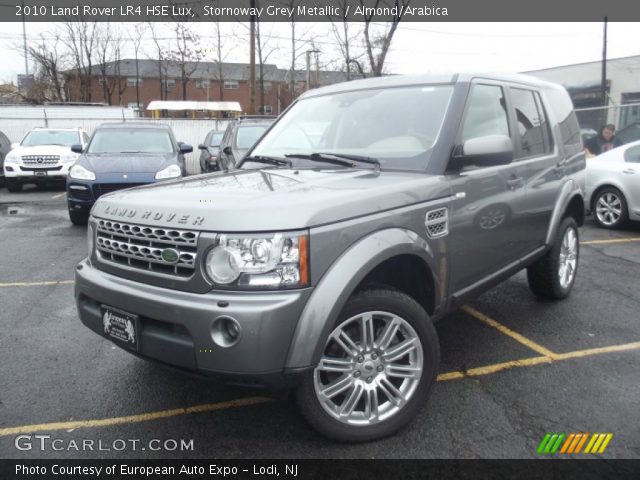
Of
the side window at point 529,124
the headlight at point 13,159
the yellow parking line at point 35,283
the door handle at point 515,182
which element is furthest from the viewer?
the headlight at point 13,159

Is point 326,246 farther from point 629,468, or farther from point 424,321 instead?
point 629,468

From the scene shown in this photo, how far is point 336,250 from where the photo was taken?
8.04 feet

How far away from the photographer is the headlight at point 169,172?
8352 millimetres

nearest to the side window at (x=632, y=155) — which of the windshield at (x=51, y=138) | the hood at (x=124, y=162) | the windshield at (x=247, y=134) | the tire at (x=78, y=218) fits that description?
the windshield at (x=247, y=134)

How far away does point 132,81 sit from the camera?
7031cm

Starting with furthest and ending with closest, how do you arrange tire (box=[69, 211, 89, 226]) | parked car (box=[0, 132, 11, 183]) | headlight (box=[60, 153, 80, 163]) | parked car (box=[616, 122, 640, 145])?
parked car (box=[0, 132, 11, 183])
headlight (box=[60, 153, 80, 163])
parked car (box=[616, 122, 640, 145])
tire (box=[69, 211, 89, 226])

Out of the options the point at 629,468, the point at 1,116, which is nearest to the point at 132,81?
the point at 1,116

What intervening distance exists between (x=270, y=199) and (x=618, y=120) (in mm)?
16479

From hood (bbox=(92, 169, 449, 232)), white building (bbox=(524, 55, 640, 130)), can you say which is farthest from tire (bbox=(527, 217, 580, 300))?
white building (bbox=(524, 55, 640, 130))

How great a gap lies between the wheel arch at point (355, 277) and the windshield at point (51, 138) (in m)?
14.0

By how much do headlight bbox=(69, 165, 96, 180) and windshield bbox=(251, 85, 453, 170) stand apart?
5.05 meters

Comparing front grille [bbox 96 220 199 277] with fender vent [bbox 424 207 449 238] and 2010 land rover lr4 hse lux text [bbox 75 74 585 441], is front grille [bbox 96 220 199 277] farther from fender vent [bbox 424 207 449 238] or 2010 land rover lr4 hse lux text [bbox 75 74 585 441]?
fender vent [bbox 424 207 449 238]

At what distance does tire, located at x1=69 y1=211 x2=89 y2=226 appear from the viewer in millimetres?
8891

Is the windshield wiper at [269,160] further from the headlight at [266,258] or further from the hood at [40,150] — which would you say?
the hood at [40,150]
